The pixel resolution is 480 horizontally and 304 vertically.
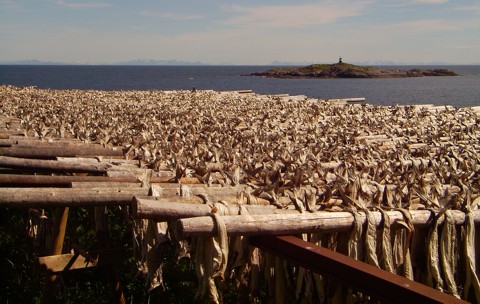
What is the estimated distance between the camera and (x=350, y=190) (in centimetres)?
414

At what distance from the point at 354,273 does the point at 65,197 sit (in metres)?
2.31

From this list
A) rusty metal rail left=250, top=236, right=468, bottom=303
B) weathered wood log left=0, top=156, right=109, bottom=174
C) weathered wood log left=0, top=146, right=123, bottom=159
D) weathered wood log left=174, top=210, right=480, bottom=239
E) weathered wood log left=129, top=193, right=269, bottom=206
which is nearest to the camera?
rusty metal rail left=250, top=236, right=468, bottom=303

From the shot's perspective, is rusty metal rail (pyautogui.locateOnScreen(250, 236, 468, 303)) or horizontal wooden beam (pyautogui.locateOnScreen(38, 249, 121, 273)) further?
horizontal wooden beam (pyautogui.locateOnScreen(38, 249, 121, 273))

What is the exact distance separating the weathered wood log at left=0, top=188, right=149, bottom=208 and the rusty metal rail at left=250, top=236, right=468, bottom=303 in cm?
121

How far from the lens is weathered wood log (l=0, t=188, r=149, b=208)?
3.75 m

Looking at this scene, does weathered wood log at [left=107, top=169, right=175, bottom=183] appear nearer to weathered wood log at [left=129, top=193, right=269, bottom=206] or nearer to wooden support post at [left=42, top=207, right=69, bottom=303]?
weathered wood log at [left=129, top=193, right=269, bottom=206]

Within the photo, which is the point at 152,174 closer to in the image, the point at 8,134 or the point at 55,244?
the point at 55,244

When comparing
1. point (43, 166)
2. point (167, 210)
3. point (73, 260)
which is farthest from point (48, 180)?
point (167, 210)

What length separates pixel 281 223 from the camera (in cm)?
340

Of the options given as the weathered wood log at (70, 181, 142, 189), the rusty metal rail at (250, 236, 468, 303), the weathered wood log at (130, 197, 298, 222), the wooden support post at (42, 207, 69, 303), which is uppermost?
the weathered wood log at (130, 197, 298, 222)

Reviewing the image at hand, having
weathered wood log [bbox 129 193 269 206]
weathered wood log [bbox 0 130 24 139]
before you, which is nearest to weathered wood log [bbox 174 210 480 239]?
weathered wood log [bbox 129 193 269 206]

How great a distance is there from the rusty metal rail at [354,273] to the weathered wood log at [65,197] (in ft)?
3.98

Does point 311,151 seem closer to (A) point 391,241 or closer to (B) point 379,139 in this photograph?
(B) point 379,139

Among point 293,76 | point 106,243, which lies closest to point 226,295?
point 106,243
